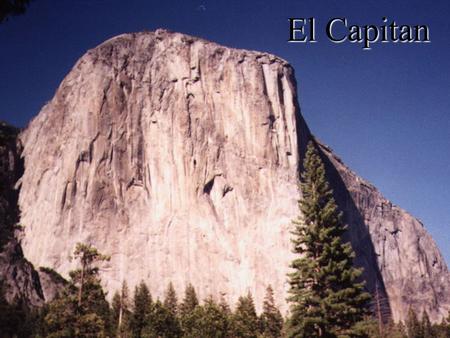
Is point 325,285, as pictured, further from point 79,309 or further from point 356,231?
point 356,231

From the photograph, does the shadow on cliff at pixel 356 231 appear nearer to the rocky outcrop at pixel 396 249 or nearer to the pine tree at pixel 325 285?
the rocky outcrop at pixel 396 249

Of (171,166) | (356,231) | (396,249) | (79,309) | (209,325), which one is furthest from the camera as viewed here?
(396,249)

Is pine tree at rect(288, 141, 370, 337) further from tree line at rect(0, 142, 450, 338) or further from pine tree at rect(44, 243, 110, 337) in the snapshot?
pine tree at rect(44, 243, 110, 337)

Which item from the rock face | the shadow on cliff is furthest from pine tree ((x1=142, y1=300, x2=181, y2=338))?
the shadow on cliff

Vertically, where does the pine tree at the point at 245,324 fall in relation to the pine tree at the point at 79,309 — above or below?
above

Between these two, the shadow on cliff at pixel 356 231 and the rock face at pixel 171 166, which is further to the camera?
the shadow on cliff at pixel 356 231

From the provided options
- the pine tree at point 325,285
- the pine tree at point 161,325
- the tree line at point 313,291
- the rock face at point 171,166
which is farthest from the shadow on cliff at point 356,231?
the pine tree at point 325,285

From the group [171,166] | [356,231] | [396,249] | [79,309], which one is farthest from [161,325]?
[396,249]
